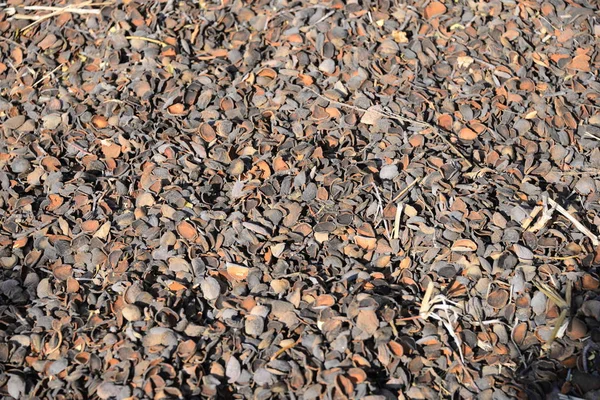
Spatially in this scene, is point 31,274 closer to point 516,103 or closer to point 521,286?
point 521,286

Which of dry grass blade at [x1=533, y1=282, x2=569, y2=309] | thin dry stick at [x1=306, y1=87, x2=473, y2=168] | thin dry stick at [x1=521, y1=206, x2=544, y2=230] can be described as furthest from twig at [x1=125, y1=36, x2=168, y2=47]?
dry grass blade at [x1=533, y1=282, x2=569, y2=309]

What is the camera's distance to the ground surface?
1612mm

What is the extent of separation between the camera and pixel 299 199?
74.6 inches

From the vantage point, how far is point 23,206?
1937 millimetres

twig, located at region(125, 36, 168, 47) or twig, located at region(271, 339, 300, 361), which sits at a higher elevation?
twig, located at region(125, 36, 168, 47)

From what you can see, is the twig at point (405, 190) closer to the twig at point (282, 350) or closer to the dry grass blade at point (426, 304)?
the dry grass blade at point (426, 304)

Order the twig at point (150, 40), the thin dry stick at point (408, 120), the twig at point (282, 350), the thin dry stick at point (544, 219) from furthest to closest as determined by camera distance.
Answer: the twig at point (150, 40) < the thin dry stick at point (408, 120) < the thin dry stick at point (544, 219) < the twig at point (282, 350)

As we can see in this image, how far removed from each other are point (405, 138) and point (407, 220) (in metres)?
0.29

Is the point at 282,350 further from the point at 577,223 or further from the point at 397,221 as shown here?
the point at 577,223

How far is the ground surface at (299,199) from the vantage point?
1.61 metres

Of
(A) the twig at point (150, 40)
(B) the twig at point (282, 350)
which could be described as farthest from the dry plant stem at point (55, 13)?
(B) the twig at point (282, 350)

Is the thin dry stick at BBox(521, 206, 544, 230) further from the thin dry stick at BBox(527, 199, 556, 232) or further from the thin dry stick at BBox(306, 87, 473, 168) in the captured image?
the thin dry stick at BBox(306, 87, 473, 168)

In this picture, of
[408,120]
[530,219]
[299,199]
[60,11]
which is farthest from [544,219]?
[60,11]

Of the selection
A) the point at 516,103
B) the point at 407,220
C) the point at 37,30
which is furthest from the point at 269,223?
the point at 37,30
